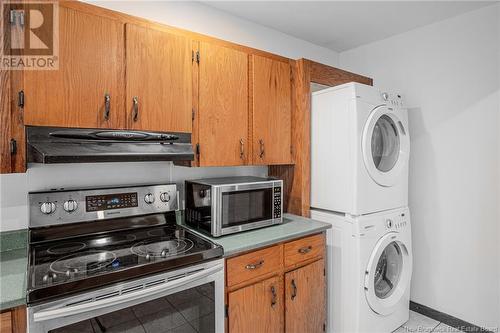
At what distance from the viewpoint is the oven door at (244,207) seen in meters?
1.72

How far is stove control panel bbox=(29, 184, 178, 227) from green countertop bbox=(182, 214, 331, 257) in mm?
364

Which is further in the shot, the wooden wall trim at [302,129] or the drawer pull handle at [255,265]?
the wooden wall trim at [302,129]

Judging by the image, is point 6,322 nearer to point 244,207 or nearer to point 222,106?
point 244,207

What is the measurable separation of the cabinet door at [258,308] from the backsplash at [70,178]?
0.77m

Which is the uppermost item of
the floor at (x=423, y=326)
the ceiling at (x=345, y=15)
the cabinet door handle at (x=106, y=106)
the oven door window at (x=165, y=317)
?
the ceiling at (x=345, y=15)

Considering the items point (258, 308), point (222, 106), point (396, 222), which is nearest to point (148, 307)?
point (258, 308)

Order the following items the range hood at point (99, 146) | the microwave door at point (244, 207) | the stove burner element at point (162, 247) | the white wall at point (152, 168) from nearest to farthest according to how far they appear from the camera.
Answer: the range hood at point (99, 146), the stove burner element at point (162, 247), the white wall at point (152, 168), the microwave door at point (244, 207)

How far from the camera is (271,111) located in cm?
212

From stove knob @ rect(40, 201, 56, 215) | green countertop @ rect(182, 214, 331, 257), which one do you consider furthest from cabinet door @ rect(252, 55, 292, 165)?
stove knob @ rect(40, 201, 56, 215)

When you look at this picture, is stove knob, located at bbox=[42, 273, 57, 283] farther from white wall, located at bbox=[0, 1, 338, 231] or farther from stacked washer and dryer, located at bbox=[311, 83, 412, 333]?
stacked washer and dryer, located at bbox=[311, 83, 412, 333]

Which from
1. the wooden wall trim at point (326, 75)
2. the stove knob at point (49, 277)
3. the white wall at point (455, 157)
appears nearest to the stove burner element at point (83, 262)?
the stove knob at point (49, 277)

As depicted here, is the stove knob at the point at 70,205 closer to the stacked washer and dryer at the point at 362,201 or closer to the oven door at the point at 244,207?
the oven door at the point at 244,207

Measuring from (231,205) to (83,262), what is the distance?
32.8 inches

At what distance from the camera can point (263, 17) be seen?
2.36 m
